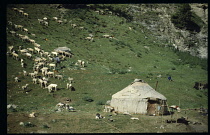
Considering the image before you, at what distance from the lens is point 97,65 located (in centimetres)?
4672

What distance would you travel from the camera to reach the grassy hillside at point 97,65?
98.8 feet

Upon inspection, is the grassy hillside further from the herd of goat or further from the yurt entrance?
the yurt entrance

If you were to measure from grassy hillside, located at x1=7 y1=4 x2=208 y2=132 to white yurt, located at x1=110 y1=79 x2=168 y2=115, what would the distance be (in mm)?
2581

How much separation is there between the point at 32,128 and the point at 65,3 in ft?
210

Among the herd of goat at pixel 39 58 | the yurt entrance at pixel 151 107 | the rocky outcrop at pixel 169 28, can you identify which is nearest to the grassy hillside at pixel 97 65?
the herd of goat at pixel 39 58

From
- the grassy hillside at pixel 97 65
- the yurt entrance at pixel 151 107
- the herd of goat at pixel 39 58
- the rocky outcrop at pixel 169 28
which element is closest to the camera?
the yurt entrance at pixel 151 107

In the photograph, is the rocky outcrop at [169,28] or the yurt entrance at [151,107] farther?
the rocky outcrop at [169,28]

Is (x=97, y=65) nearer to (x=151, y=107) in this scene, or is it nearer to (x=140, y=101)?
(x=140, y=101)

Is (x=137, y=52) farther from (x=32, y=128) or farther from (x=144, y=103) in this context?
(x=32, y=128)

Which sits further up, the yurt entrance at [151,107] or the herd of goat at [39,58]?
the herd of goat at [39,58]

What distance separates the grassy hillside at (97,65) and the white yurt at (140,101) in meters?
2.58

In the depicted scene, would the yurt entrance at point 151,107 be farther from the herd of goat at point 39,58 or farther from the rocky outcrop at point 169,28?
the rocky outcrop at point 169,28

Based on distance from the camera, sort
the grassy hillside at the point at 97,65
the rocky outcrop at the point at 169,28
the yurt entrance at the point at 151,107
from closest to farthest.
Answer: the yurt entrance at the point at 151,107
the grassy hillside at the point at 97,65
the rocky outcrop at the point at 169,28
